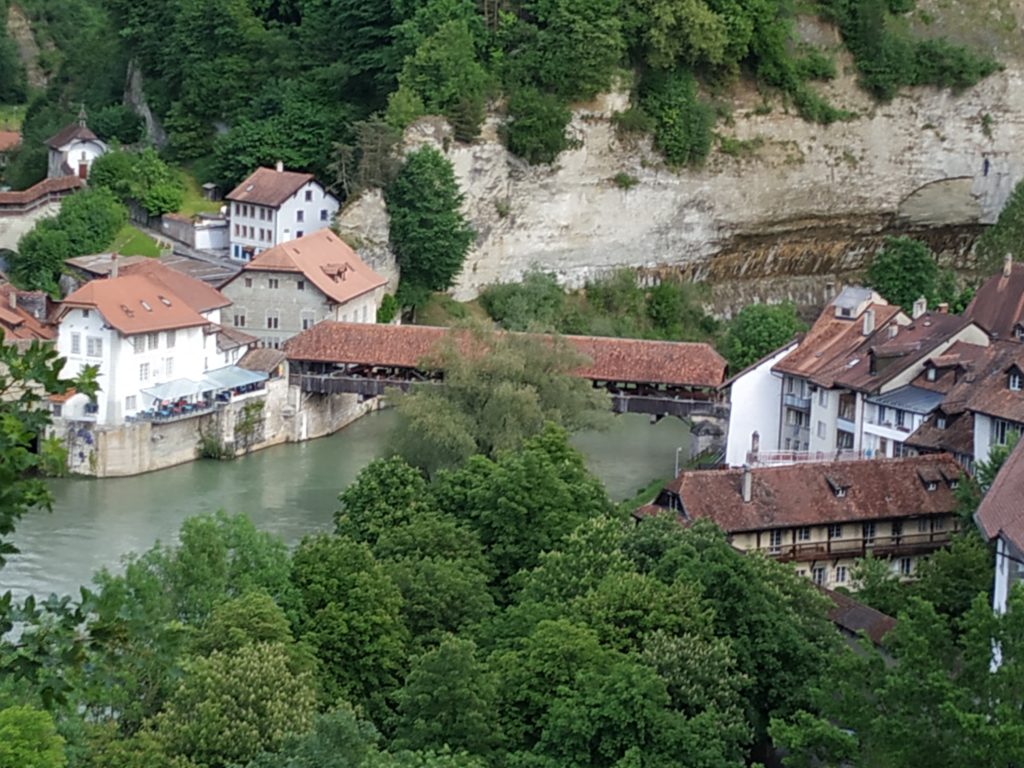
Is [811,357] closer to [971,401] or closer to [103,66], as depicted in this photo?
[971,401]

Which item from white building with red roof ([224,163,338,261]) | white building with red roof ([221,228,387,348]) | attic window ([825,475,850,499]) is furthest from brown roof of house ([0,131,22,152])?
attic window ([825,475,850,499])

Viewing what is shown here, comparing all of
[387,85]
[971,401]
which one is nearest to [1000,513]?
[971,401]

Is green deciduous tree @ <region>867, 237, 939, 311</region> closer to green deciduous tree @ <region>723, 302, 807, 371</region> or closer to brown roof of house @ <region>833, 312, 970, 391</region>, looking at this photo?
green deciduous tree @ <region>723, 302, 807, 371</region>

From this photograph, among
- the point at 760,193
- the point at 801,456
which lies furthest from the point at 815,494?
the point at 760,193

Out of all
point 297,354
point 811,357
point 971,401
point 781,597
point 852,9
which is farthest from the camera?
point 852,9

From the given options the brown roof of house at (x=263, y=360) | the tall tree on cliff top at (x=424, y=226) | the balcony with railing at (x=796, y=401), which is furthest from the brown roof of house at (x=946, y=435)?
the tall tree on cliff top at (x=424, y=226)

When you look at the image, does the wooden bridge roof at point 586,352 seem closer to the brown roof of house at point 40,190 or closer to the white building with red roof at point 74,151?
the brown roof of house at point 40,190
